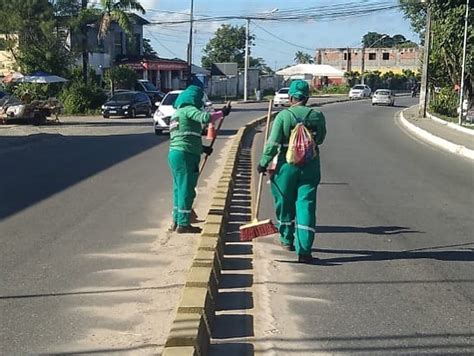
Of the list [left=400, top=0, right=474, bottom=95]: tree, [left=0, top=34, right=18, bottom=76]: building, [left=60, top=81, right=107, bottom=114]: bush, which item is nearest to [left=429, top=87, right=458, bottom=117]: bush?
[left=400, top=0, right=474, bottom=95]: tree

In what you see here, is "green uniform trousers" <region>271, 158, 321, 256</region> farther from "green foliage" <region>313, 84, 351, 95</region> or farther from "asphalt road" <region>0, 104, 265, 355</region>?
"green foliage" <region>313, 84, 351, 95</region>

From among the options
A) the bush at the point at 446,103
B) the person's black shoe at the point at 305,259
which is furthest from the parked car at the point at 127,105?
the person's black shoe at the point at 305,259

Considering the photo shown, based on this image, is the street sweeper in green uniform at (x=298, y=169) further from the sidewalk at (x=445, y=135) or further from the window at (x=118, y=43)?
the window at (x=118, y=43)

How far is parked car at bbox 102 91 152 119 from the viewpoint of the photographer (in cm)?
4000

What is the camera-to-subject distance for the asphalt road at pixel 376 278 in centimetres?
564

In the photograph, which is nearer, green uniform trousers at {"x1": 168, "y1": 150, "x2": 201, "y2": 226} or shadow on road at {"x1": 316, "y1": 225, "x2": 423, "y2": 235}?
green uniform trousers at {"x1": 168, "y1": 150, "x2": 201, "y2": 226}

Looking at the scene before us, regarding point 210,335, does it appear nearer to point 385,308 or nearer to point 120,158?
point 385,308

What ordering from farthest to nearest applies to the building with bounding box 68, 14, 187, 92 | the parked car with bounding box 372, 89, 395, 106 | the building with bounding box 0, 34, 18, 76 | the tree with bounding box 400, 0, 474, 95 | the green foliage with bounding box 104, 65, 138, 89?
the parked car with bounding box 372, 89, 395, 106 → the building with bounding box 68, 14, 187, 92 → the green foliage with bounding box 104, 65, 138, 89 → the building with bounding box 0, 34, 18, 76 → the tree with bounding box 400, 0, 474, 95

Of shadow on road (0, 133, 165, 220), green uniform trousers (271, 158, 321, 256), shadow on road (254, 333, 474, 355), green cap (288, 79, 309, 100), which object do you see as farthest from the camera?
shadow on road (0, 133, 165, 220)

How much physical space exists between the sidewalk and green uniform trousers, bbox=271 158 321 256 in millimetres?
14118

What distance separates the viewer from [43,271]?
751 centimetres

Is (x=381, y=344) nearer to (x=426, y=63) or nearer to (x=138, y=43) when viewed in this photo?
(x=426, y=63)

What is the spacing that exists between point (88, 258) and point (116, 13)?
41.3 meters

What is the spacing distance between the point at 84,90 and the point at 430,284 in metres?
38.8
